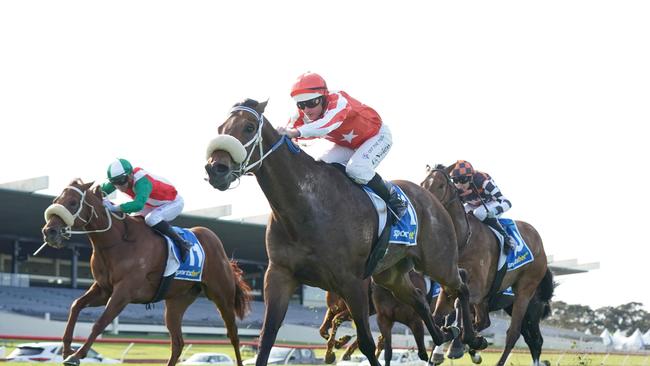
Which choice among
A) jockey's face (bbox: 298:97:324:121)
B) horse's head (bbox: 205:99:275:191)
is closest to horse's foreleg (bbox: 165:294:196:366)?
jockey's face (bbox: 298:97:324:121)

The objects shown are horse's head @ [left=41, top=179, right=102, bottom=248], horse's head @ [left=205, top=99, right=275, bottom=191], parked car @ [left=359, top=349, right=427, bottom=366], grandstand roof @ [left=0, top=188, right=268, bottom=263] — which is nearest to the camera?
horse's head @ [left=205, top=99, right=275, bottom=191]

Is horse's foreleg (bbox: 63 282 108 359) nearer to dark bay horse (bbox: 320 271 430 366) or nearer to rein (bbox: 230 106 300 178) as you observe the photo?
dark bay horse (bbox: 320 271 430 366)

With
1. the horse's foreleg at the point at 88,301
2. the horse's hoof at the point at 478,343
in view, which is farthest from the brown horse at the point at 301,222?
the horse's foreleg at the point at 88,301

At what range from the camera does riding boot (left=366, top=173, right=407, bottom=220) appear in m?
7.43

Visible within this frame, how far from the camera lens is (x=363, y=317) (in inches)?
273

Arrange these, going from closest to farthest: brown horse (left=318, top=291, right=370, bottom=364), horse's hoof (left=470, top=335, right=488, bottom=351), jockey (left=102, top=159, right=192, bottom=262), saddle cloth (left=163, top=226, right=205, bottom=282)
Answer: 1. horse's hoof (left=470, top=335, right=488, bottom=351)
2. jockey (left=102, top=159, right=192, bottom=262)
3. saddle cloth (left=163, top=226, right=205, bottom=282)
4. brown horse (left=318, top=291, right=370, bottom=364)

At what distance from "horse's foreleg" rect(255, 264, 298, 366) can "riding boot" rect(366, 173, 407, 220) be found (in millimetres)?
1170

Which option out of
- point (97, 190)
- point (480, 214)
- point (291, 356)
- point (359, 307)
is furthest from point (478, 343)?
point (291, 356)

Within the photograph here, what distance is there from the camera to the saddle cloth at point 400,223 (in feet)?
24.0

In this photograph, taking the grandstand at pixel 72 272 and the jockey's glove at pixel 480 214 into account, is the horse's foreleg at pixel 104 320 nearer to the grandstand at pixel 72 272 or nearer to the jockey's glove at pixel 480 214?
the jockey's glove at pixel 480 214

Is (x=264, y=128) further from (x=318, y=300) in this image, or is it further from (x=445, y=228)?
(x=318, y=300)

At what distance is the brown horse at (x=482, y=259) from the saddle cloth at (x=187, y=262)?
2.89 metres

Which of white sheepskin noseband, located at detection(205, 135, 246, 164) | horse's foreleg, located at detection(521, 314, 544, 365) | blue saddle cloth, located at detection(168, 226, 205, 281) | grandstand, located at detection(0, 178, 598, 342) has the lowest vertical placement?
grandstand, located at detection(0, 178, 598, 342)

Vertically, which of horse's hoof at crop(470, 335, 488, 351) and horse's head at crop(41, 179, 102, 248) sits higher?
horse's head at crop(41, 179, 102, 248)
